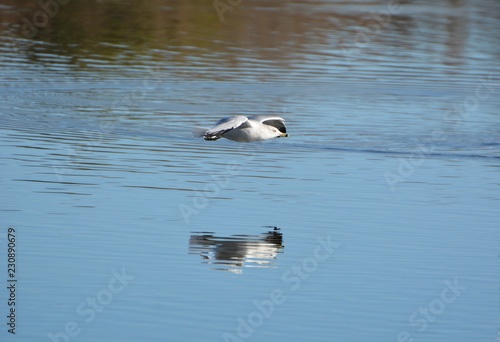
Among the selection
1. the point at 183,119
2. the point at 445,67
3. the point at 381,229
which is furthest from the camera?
the point at 445,67

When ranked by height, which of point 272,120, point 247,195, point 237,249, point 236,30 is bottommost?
point 237,249

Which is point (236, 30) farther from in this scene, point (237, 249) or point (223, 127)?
point (237, 249)

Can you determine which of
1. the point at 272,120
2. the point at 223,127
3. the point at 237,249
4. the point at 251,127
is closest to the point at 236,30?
the point at 272,120

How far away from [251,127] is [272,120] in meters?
0.65

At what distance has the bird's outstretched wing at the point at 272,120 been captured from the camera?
52.9 feet

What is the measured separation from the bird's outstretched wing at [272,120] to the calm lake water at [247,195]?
1.60ft

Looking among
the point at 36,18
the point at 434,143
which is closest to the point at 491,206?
the point at 434,143

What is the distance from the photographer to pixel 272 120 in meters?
16.6

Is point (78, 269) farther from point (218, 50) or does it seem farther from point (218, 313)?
point (218, 50)

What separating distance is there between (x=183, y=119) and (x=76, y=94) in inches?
124

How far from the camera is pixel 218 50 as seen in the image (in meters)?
29.2

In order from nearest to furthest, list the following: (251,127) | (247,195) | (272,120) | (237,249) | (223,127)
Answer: (237,249)
(247,195)
(223,127)
(251,127)
(272,120)

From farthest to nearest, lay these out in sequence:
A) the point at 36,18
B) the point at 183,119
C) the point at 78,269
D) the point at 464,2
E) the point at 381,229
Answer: the point at 464,2 → the point at 36,18 → the point at 183,119 → the point at 381,229 → the point at 78,269

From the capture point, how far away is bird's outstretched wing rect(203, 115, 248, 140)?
14703 mm
